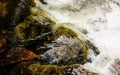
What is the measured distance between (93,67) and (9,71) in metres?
2.37

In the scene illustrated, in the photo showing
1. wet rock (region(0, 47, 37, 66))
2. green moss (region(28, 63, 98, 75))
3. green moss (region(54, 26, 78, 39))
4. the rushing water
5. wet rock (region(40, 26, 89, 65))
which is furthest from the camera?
the rushing water

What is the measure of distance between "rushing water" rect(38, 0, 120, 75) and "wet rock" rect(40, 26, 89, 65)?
48 cm

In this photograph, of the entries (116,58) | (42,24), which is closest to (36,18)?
(42,24)

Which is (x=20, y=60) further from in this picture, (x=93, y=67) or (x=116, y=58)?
(x=116, y=58)

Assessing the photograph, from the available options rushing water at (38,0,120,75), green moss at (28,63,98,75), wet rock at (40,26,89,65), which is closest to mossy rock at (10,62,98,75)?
green moss at (28,63,98,75)

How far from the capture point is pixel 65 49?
24.8ft

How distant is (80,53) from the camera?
25.6 ft

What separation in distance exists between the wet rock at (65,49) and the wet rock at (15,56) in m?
0.38

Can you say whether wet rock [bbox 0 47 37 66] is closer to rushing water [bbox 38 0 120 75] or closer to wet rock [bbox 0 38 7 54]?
wet rock [bbox 0 38 7 54]

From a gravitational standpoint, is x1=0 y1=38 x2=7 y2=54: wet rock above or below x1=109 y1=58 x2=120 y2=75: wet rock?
above

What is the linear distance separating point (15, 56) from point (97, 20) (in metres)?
4.27

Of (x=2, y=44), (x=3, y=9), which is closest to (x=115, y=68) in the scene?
(x=2, y=44)

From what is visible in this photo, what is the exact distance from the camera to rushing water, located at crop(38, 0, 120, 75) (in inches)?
344

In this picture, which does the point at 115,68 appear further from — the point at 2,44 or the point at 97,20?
the point at 2,44
